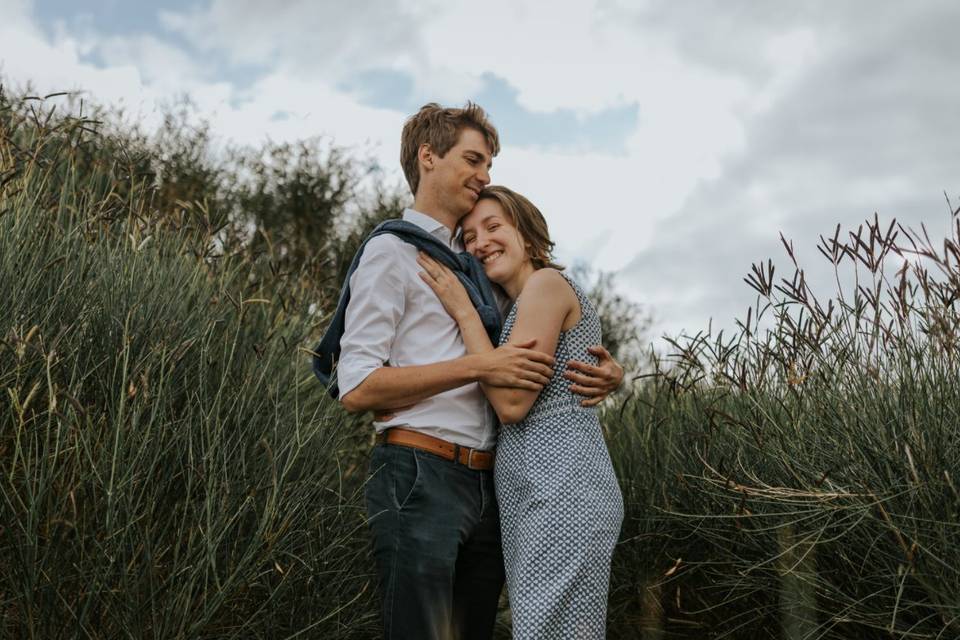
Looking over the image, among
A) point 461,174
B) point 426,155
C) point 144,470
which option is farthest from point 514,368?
point 144,470

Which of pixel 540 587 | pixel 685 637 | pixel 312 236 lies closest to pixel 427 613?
pixel 540 587

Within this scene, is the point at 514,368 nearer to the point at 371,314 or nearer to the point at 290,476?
the point at 371,314

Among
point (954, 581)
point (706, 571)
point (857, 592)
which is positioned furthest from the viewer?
point (706, 571)

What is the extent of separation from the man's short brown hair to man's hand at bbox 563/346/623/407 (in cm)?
90

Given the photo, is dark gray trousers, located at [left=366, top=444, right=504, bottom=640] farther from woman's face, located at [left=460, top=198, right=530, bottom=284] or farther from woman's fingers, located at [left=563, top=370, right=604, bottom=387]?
woman's face, located at [left=460, top=198, right=530, bottom=284]

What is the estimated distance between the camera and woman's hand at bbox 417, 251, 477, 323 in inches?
109

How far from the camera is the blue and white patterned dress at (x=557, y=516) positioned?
7.99 feet

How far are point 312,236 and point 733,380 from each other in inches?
338

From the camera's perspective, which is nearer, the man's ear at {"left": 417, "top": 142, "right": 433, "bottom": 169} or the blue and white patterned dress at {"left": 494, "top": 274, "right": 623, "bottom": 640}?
the blue and white patterned dress at {"left": 494, "top": 274, "right": 623, "bottom": 640}

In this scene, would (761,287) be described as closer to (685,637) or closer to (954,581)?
(954,581)

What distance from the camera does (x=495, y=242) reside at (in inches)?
120

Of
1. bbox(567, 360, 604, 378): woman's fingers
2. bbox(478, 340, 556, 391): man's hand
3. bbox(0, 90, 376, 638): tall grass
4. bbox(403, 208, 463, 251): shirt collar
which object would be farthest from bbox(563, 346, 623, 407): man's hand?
bbox(0, 90, 376, 638): tall grass

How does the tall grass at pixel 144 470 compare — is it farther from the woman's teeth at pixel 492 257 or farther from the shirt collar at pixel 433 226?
the woman's teeth at pixel 492 257

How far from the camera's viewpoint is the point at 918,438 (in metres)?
2.86
